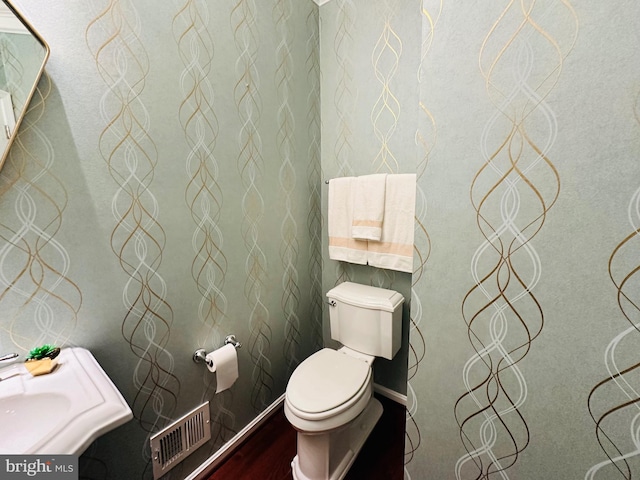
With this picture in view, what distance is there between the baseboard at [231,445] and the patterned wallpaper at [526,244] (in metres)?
0.90

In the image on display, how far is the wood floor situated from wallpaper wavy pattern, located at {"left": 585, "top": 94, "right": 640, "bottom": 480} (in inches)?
34.5

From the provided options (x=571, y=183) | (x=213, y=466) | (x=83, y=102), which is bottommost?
(x=213, y=466)

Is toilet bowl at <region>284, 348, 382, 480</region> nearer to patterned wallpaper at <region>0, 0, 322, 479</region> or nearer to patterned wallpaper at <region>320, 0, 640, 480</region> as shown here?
patterned wallpaper at <region>320, 0, 640, 480</region>

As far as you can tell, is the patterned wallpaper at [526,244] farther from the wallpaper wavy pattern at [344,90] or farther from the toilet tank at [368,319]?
the wallpaper wavy pattern at [344,90]

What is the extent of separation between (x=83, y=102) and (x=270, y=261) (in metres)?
0.98

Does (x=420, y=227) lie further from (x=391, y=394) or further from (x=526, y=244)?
(x=391, y=394)

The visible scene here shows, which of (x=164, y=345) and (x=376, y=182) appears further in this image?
(x=376, y=182)

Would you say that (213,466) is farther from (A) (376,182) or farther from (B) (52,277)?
(A) (376,182)

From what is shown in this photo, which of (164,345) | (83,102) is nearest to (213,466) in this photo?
(164,345)

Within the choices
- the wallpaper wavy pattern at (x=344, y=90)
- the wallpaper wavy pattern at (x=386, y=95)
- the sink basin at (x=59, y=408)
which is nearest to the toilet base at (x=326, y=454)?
the sink basin at (x=59, y=408)

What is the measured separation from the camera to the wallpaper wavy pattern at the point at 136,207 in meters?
0.86

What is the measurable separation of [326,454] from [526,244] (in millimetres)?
1167

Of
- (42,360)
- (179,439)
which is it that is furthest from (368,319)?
(42,360)

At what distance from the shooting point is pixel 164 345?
1070 millimetres
